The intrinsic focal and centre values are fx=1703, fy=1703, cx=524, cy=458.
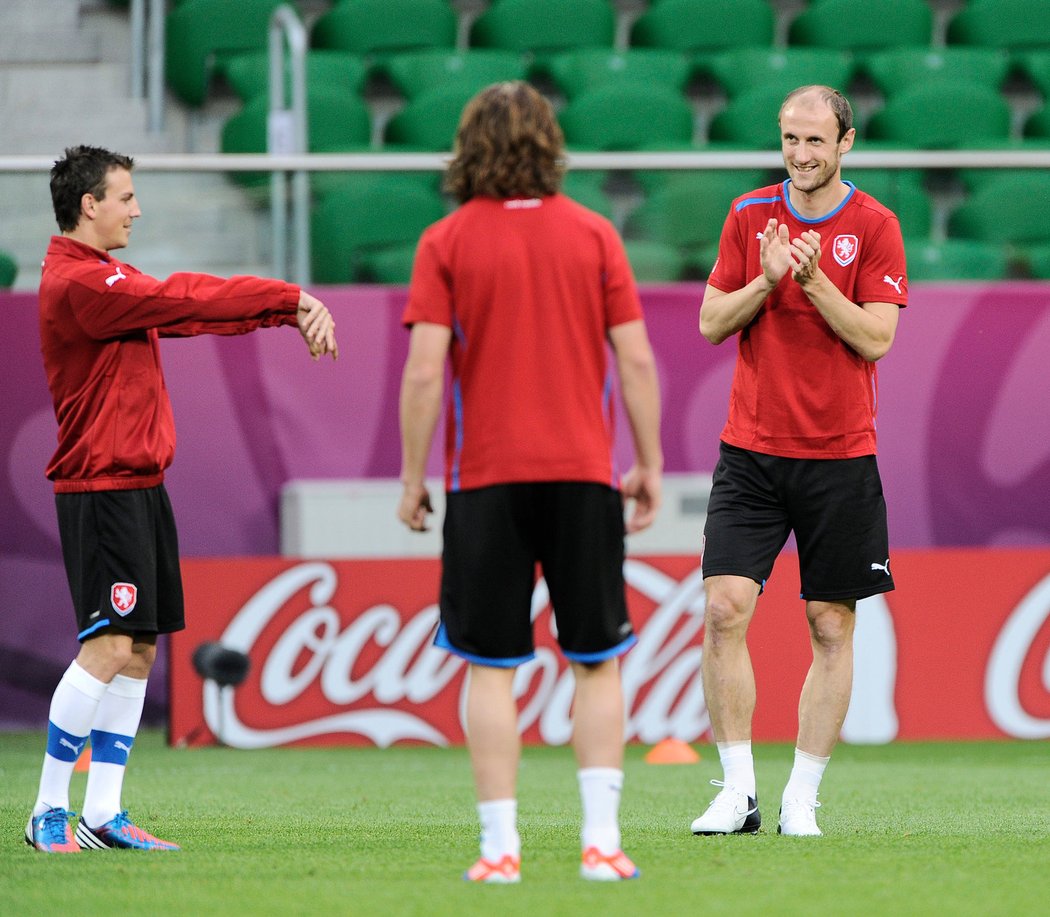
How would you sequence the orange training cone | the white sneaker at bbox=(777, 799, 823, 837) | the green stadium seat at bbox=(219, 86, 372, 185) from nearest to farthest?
the white sneaker at bbox=(777, 799, 823, 837) → the orange training cone → the green stadium seat at bbox=(219, 86, 372, 185)

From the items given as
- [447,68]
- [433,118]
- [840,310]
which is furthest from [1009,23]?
[840,310]

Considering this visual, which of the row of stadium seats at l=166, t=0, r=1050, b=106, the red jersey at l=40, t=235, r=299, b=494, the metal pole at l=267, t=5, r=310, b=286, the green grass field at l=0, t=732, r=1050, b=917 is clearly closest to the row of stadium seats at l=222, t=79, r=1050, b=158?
the metal pole at l=267, t=5, r=310, b=286

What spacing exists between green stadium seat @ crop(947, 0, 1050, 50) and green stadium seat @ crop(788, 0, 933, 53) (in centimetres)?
43

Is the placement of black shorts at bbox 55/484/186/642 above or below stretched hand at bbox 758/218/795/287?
below

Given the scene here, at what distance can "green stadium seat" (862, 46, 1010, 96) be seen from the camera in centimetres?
1211

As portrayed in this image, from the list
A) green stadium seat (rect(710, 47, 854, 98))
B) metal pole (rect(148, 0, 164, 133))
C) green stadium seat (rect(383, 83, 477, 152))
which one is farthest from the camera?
green stadium seat (rect(710, 47, 854, 98))

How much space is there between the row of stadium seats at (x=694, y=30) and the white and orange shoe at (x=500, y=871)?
9.10 meters

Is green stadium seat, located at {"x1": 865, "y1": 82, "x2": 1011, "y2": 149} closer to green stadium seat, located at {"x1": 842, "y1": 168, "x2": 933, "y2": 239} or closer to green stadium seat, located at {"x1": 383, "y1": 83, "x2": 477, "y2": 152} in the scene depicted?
green stadium seat, located at {"x1": 842, "y1": 168, "x2": 933, "y2": 239}

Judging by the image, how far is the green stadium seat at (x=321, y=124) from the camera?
1098 centimetres

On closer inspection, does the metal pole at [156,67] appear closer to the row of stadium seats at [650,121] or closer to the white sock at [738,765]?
the row of stadium seats at [650,121]

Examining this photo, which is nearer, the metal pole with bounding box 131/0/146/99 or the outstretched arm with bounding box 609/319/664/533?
the outstretched arm with bounding box 609/319/664/533

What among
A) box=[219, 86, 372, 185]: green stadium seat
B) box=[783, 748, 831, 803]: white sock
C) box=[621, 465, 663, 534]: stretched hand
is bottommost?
box=[783, 748, 831, 803]: white sock

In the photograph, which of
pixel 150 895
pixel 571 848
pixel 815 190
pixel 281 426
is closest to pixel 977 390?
pixel 281 426

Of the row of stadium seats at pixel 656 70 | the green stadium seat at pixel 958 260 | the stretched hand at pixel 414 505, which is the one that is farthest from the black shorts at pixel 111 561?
the green stadium seat at pixel 958 260
